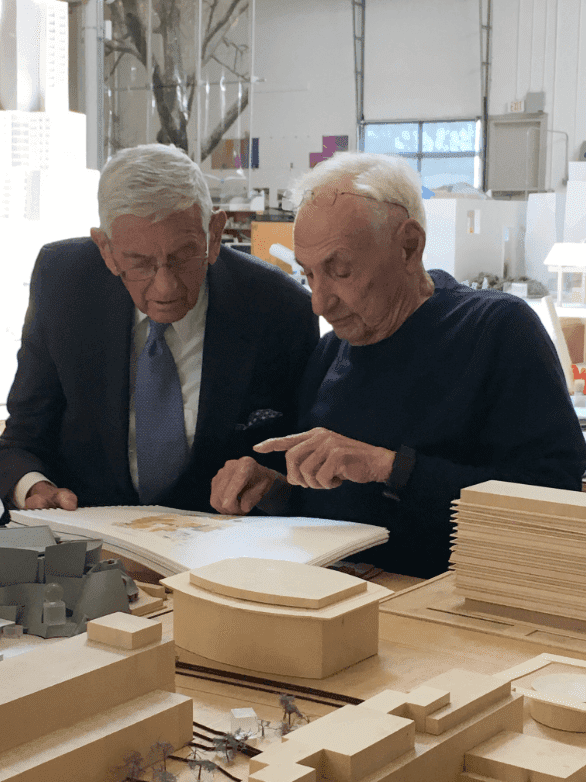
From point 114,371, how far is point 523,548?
106 centimetres

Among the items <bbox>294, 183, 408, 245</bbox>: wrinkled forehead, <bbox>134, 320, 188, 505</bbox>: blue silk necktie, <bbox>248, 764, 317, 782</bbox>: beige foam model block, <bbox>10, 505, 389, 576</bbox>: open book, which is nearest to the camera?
<bbox>248, 764, 317, 782</bbox>: beige foam model block

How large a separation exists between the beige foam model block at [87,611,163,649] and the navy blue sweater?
80 centimetres

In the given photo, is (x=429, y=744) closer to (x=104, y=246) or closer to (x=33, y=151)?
(x=104, y=246)

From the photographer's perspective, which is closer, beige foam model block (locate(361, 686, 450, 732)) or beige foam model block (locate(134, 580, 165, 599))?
beige foam model block (locate(361, 686, 450, 732))

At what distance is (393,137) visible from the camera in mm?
16969

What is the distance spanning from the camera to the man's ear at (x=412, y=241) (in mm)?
1870

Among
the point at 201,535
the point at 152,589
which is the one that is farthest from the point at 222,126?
the point at 152,589

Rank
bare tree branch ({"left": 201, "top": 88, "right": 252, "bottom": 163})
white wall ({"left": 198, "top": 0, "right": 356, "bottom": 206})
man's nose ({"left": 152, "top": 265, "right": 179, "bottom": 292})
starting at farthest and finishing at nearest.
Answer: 1. white wall ({"left": 198, "top": 0, "right": 356, "bottom": 206})
2. bare tree branch ({"left": 201, "top": 88, "right": 252, "bottom": 163})
3. man's nose ({"left": 152, "top": 265, "right": 179, "bottom": 292})

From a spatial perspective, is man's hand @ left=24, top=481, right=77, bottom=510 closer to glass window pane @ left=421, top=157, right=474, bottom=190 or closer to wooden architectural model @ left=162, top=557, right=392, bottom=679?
wooden architectural model @ left=162, top=557, right=392, bottom=679

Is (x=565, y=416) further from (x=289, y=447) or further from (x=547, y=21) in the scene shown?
(x=547, y=21)

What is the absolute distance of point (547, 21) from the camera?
1551 cm

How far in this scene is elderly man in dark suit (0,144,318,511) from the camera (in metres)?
1.99

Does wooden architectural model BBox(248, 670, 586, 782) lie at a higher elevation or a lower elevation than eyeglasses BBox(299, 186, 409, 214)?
lower

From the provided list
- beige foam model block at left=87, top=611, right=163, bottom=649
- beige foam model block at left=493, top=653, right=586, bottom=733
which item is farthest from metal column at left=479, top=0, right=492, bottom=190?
beige foam model block at left=87, top=611, right=163, bottom=649
